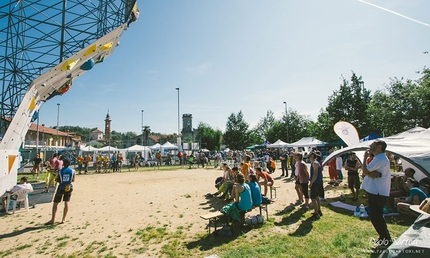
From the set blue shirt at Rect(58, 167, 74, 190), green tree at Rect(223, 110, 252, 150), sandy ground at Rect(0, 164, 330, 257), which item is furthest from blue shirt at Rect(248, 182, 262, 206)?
green tree at Rect(223, 110, 252, 150)

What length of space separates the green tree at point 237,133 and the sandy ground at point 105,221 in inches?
1454

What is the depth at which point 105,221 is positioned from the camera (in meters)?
6.49

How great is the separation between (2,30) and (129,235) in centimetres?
1091

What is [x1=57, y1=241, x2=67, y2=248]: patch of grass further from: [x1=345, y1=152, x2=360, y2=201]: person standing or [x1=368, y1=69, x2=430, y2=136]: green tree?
[x1=368, y1=69, x2=430, y2=136]: green tree

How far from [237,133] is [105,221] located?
4179cm

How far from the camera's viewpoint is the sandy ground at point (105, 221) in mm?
4715

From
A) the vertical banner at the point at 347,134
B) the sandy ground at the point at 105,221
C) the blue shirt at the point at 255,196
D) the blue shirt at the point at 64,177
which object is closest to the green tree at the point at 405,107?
the vertical banner at the point at 347,134

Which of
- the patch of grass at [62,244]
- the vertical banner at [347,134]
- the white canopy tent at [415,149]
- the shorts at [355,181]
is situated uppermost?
the vertical banner at [347,134]

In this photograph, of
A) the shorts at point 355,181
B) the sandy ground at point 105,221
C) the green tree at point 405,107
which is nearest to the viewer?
the sandy ground at point 105,221

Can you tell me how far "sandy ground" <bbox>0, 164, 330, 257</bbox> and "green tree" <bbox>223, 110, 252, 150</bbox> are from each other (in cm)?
3694

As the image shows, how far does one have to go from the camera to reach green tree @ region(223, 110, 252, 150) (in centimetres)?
4725

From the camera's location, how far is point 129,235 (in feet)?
17.5

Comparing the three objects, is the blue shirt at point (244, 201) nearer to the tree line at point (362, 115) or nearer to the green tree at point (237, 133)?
the tree line at point (362, 115)

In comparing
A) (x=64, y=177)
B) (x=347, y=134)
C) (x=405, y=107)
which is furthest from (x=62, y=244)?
(x=405, y=107)
